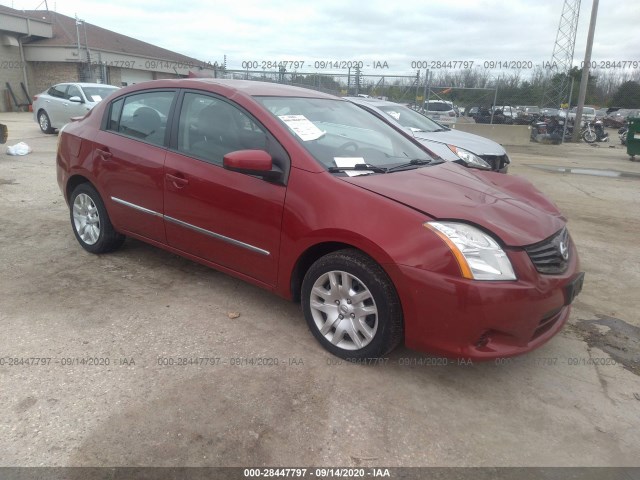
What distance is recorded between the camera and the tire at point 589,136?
2130 centimetres

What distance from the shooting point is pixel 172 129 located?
379 centimetres

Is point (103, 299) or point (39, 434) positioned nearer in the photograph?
point (39, 434)

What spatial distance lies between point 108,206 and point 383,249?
2.71 m

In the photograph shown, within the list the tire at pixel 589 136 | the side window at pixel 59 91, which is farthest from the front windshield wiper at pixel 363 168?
the tire at pixel 589 136

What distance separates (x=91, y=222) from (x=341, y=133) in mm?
2534

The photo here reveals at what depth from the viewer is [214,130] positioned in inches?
141

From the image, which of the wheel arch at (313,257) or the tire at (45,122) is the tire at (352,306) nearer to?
the wheel arch at (313,257)

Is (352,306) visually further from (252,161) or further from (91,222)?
Result: (91,222)

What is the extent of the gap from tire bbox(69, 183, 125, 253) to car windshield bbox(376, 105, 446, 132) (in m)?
5.10

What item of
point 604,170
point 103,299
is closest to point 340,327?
point 103,299

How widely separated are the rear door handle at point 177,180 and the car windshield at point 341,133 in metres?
0.80

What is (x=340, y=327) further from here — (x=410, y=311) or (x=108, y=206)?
(x=108, y=206)

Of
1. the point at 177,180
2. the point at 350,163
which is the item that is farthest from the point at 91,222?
the point at 350,163

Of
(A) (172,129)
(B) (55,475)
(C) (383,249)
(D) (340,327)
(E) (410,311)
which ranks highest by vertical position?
(A) (172,129)
